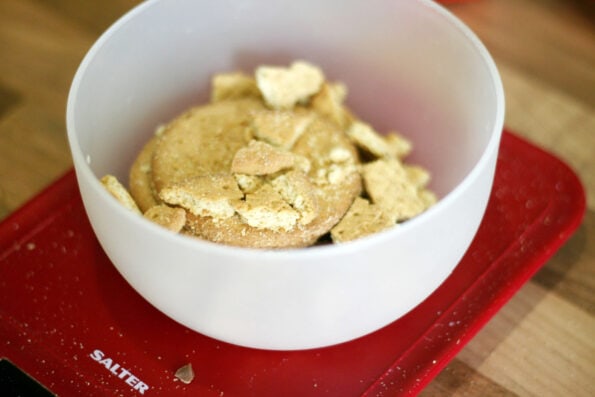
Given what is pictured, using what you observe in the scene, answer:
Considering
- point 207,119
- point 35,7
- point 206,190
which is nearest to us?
point 206,190

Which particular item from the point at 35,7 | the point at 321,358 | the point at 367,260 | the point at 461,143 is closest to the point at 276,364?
the point at 321,358

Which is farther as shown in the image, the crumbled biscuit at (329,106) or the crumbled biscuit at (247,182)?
the crumbled biscuit at (329,106)

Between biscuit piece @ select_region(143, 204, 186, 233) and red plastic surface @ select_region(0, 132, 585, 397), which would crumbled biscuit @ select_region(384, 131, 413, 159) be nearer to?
red plastic surface @ select_region(0, 132, 585, 397)

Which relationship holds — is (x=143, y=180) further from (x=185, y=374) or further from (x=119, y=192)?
(x=185, y=374)

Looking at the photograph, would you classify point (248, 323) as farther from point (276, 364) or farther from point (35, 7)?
point (35, 7)

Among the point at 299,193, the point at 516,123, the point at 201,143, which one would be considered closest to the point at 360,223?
the point at 299,193

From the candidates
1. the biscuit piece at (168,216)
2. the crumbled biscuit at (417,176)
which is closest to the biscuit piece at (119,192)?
the biscuit piece at (168,216)

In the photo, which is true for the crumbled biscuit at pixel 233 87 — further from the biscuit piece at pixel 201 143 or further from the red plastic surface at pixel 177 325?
the red plastic surface at pixel 177 325
